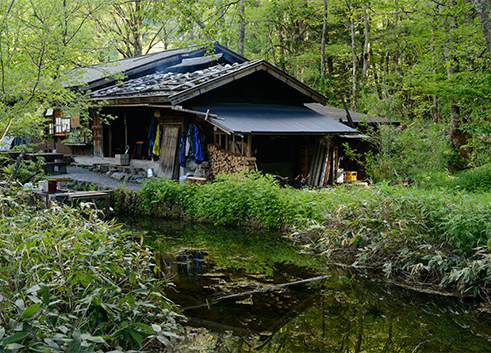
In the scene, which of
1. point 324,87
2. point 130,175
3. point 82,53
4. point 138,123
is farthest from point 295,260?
point 324,87

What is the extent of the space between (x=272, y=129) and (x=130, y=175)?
6.10 m

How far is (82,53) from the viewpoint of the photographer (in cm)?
1145

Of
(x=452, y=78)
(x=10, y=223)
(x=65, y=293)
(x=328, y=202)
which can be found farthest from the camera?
(x=452, y=78)

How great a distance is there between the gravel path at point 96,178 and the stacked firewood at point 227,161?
107 inches

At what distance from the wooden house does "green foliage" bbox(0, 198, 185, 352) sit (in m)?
7.83

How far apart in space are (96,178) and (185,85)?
514 centimetres

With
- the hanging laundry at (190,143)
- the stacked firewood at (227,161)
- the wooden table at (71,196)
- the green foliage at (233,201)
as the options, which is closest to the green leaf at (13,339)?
the wooden table at (71,196)

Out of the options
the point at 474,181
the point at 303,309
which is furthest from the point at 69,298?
the point at 474,181

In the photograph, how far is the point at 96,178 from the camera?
1598 cm

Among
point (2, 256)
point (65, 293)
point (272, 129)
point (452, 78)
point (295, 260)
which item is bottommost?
point (295, 260)

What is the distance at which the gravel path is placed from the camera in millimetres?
14591

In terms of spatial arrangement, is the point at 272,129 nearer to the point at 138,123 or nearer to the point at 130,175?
the point at 130,175

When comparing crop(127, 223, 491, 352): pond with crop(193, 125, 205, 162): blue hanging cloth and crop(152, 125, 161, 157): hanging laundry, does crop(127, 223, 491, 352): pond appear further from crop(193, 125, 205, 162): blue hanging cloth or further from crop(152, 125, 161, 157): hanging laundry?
crop(152, 125, 161, 157): hanging laundry

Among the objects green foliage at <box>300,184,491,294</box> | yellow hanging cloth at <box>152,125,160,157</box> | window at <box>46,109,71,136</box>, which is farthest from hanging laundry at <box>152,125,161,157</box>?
green foliage at <box>300,184,491,294</box>
